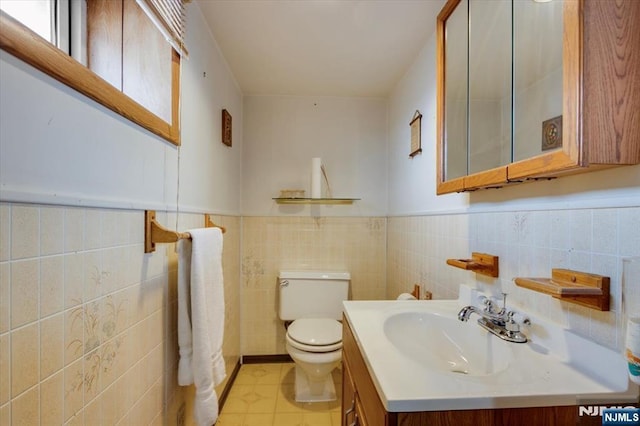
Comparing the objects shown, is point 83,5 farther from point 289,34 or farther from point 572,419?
point 572,419

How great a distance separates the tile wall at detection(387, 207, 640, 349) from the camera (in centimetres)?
64

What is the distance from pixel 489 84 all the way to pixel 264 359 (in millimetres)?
2360

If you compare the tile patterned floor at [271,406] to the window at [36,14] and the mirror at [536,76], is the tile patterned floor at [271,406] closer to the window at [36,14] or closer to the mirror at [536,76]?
the mirror at [536,76]

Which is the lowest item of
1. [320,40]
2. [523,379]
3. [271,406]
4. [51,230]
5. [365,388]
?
[271,406]

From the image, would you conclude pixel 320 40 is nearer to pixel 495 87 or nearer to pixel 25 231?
pixel 495 87

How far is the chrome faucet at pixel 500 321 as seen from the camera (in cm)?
86

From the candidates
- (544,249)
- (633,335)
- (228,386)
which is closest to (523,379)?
(633,335)

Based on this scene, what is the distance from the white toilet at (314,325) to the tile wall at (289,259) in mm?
148

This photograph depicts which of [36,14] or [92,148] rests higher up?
[36,14]

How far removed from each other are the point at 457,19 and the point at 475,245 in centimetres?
94

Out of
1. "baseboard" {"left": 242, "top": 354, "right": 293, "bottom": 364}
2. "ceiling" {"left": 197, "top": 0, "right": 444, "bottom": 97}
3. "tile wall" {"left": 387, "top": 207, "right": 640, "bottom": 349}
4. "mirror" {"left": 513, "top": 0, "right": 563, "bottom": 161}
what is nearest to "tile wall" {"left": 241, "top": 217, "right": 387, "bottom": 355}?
"baseboard" {"left": 242, "top": 354, "right": 293, "bottom": 364}

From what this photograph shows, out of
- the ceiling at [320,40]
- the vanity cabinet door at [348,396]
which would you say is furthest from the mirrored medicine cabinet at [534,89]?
the vanity cabinet door at [348,396]

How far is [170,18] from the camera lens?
107cm

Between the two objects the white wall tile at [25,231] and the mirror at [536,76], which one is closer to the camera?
the white wall tile at [25,231]
